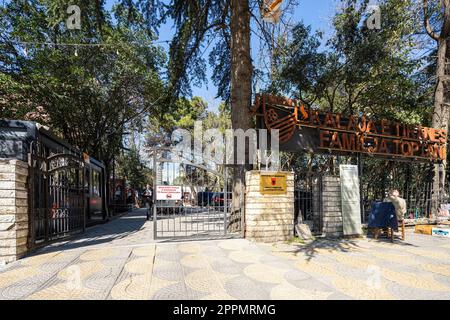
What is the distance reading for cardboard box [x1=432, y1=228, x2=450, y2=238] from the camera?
8.84 metres

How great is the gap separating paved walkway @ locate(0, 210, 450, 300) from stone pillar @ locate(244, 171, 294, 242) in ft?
1.36

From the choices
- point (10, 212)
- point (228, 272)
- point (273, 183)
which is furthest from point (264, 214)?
point (10, 212)

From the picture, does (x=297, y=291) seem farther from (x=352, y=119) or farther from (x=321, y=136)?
(x=352, y=119)

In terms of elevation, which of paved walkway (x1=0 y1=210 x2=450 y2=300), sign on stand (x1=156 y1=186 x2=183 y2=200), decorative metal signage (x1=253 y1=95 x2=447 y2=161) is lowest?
paved walkway (x1=0 y1=210 x2=450 y2=300)

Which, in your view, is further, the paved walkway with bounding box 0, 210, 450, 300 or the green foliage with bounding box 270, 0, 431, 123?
the green foliage with bounding box 270, 0, 431, 123

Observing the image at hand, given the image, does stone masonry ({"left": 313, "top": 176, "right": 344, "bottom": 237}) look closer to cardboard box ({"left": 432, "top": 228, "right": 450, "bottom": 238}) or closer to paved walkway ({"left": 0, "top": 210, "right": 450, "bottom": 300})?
paved walkway ({"left": 0, "top": 210, "right": 450, "bottom": 300})

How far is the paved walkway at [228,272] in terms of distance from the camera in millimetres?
3867

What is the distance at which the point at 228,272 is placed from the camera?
4.79m

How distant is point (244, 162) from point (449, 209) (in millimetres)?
9795

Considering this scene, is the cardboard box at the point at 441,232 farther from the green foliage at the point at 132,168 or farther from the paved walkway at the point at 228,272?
the green foliage at the point at 132,168

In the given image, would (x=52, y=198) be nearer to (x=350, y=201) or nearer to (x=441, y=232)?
(x=350, y=201)

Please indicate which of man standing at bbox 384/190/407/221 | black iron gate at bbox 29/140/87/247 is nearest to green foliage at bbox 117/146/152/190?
black iron gate at bbox 29/140/87/247

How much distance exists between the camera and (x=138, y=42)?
16.5 meters

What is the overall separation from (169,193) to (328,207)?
15.3 feet
